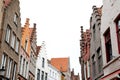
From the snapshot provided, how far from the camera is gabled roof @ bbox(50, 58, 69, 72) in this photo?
66.4 m

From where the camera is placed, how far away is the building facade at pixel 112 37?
39.6 feet

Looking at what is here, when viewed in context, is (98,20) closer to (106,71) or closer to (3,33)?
(106,71)

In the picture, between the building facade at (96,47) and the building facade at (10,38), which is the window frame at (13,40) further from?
the building facade at (96,47)

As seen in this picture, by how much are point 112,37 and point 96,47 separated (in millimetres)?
6558

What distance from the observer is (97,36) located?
1925 centimetres

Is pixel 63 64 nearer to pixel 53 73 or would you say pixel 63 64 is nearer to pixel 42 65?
pixel 53 73

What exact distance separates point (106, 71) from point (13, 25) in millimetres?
11264

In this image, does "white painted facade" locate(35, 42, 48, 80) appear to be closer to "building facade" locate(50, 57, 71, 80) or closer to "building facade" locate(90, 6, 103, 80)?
"building facade" locate(90, 6, 103, 80)

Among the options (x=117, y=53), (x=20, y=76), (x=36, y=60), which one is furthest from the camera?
(x=36, y=60)

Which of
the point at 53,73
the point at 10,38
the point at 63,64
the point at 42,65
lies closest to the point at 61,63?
the point at 63,64

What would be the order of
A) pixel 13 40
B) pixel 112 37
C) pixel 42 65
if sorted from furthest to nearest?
pixel 42 65 → pixel 13 40 → pixel 112 37

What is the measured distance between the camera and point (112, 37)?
13.0 m

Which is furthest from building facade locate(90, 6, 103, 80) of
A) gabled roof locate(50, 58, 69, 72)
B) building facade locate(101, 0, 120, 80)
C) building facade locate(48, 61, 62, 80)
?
gabled roof locate(50, 58, 69, 72)

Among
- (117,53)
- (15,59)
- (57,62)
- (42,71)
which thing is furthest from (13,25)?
(57,62)
